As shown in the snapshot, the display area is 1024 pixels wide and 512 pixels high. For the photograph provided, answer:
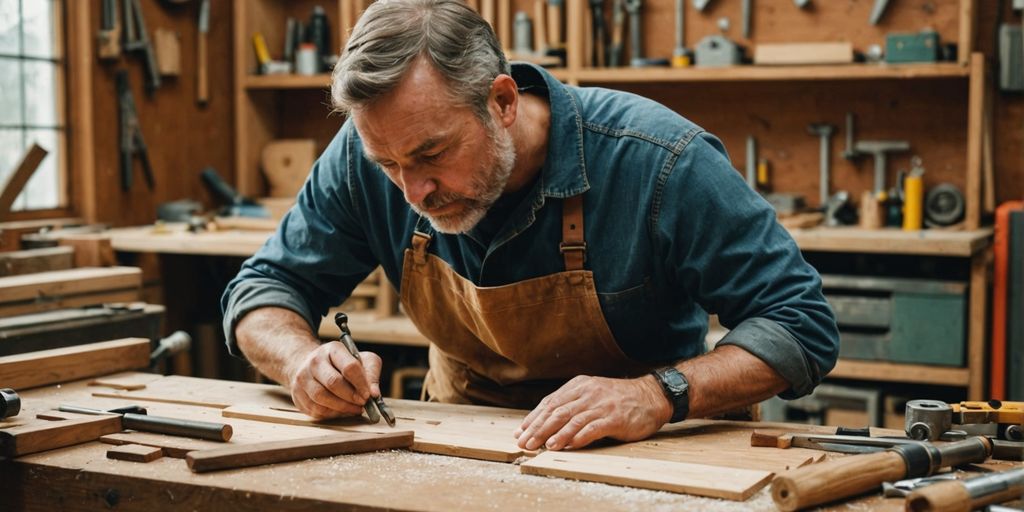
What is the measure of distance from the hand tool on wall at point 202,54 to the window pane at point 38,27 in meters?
0.79

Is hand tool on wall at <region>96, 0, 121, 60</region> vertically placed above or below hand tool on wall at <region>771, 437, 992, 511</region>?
above

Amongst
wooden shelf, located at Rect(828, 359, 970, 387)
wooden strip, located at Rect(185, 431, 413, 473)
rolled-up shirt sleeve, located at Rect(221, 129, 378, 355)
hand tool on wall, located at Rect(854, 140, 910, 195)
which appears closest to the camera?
wooden strip, located at Rect(185, 431, 413, 473)

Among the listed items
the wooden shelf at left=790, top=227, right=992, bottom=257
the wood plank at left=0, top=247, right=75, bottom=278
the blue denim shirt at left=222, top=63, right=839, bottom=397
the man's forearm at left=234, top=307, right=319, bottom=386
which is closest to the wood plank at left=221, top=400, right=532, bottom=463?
the man's forearm at left=234, top=307, right=319, bottom=386

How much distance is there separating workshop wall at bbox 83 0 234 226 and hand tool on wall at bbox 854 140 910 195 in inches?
123

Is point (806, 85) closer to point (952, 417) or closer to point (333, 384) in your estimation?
point (952, 417)

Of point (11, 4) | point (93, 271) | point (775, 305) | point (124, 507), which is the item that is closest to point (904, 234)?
point (775, 305)

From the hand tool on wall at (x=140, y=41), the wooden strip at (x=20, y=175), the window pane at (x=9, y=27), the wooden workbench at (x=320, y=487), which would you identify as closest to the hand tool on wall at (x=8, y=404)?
the wooden workbench at (x=320, y=487)

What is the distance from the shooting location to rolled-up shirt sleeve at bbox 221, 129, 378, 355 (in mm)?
2479

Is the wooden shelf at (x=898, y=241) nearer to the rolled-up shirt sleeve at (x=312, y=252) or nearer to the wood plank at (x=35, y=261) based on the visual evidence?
the rolled-up shirt sleeve at (x=312, y=252)

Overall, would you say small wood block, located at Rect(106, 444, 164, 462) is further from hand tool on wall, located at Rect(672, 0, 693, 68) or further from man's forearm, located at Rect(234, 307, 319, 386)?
hand tool on wall, located at Rect(672, 0, 693, 68)

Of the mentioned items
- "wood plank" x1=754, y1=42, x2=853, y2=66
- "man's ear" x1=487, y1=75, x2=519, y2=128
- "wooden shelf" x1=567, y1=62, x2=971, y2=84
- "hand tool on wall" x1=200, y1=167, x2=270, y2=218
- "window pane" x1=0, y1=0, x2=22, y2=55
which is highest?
"window pane" x1=0, y1=0, x2=22, y2=55

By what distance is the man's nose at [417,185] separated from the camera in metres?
2.09

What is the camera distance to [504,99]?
7.13 ft

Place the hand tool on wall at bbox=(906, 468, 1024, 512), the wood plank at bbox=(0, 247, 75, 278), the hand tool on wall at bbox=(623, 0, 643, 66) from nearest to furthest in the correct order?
1. the hand tool on wall at bbox=(906, 468, 1024, 512)
2. the wood plank at bbox=(0, 247, 75, 278)
3. the hand tool on wall at bbox=(623, 0, 643, 66)
